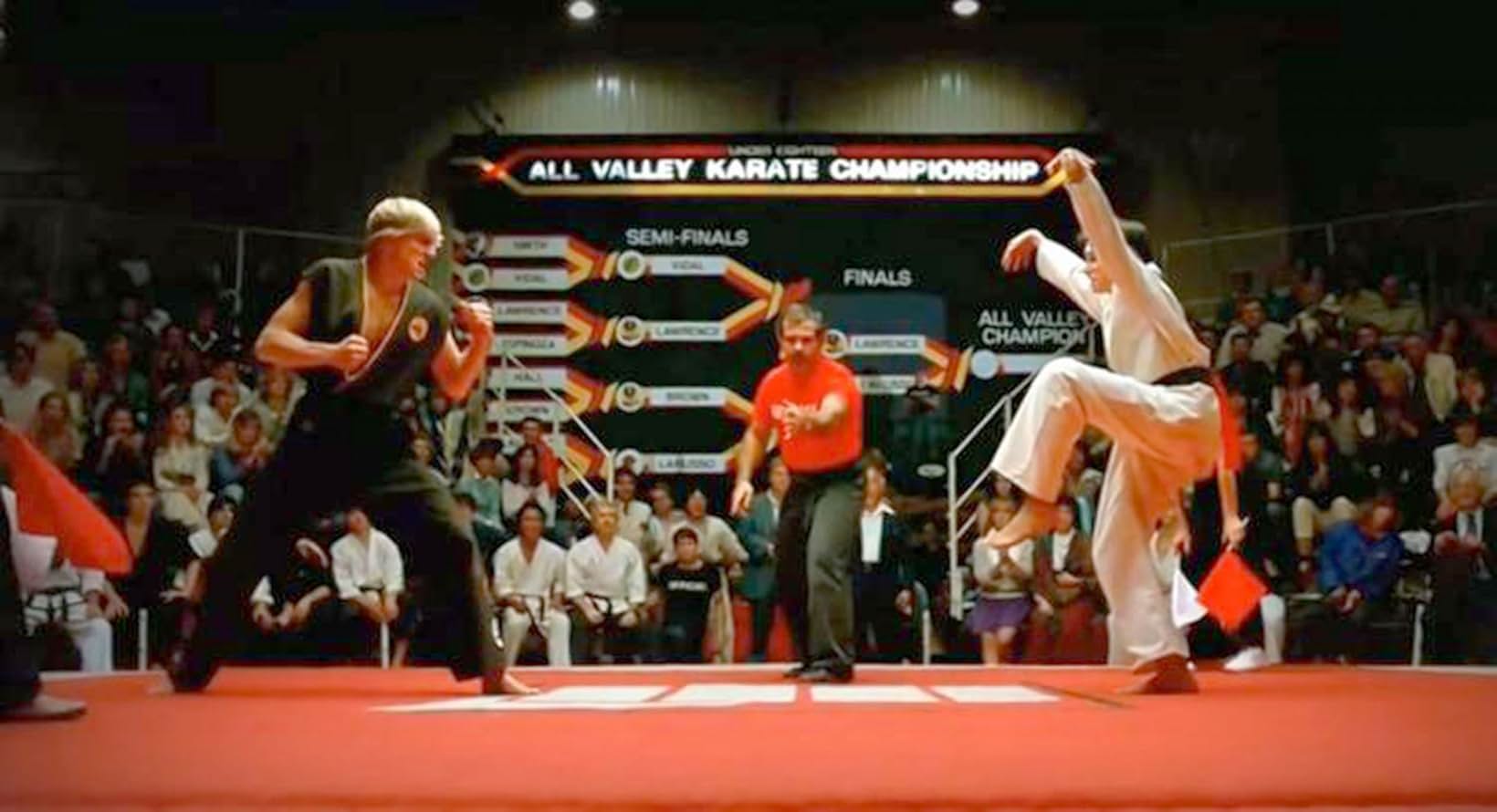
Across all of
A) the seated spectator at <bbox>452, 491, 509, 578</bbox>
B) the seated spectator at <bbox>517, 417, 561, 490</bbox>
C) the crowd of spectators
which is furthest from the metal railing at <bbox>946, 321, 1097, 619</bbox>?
the seated spectator at <bbox>452, 491, 509, 578</bbox>

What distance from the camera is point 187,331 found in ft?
32.2

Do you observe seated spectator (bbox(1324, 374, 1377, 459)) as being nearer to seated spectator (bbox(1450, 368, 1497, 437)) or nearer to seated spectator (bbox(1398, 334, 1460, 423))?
seated spectator (bbox(1398, 334, 1460, 423))

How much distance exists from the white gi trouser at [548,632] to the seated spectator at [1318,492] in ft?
13.7

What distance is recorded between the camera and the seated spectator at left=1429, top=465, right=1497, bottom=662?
7.47 m

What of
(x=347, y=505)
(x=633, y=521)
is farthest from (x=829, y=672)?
(x=633, y=521)

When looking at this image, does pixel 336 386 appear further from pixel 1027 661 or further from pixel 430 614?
pixel 1027 661

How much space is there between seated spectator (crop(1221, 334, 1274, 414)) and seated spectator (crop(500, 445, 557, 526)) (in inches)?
175

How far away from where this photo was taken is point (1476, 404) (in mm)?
8688

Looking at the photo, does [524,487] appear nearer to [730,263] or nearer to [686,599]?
[686,599]

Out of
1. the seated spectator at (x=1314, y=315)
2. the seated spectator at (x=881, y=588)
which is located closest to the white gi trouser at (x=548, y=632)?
the seated spectator at (x=881, y=588)

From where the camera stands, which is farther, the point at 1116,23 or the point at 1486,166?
the point at 1486,166

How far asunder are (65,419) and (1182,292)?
784cm

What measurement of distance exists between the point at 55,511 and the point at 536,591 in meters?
4.90

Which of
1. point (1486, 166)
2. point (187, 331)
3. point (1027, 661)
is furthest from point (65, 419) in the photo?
point (1486, 166)
